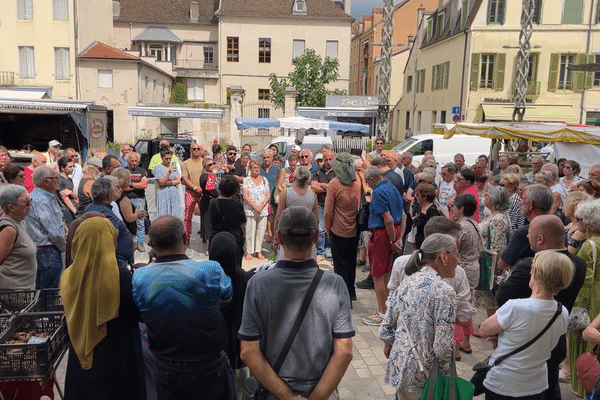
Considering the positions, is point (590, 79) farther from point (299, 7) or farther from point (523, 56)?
point (299, 7)

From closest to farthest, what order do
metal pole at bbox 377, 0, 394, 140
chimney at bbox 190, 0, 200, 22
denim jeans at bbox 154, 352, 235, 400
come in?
denim jeans at bbox 154, 352, 235, 400, metal pole at bbox 377, 0, 394, 140, chimney at bbox 190, 0, 200, 22

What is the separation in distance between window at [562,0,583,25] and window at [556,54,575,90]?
5.83 feet

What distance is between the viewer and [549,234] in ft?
12.3

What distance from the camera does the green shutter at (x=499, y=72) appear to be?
28734 mm

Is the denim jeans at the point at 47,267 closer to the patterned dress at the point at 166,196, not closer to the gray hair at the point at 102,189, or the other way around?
the gray hair at the point at 102,189

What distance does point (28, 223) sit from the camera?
5242mm

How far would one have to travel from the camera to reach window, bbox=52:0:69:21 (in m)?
32.4

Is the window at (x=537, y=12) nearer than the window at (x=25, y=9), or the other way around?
the window at (x=537, y=12)

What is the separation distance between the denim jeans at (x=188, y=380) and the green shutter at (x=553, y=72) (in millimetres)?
30253

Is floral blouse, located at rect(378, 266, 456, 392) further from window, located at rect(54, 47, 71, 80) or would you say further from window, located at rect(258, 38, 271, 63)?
window, located at rect(258, 38, 271, 63)

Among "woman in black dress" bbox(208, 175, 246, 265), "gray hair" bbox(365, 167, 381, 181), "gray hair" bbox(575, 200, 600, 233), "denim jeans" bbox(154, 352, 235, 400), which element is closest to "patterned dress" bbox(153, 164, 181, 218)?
"woman in black dress" bbox(208, 175, 246, 265)

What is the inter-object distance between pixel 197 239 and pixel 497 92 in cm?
2372

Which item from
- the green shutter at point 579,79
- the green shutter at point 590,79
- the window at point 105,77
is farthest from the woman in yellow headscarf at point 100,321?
the window at point 105,77

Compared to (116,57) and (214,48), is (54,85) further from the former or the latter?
(214,48)
